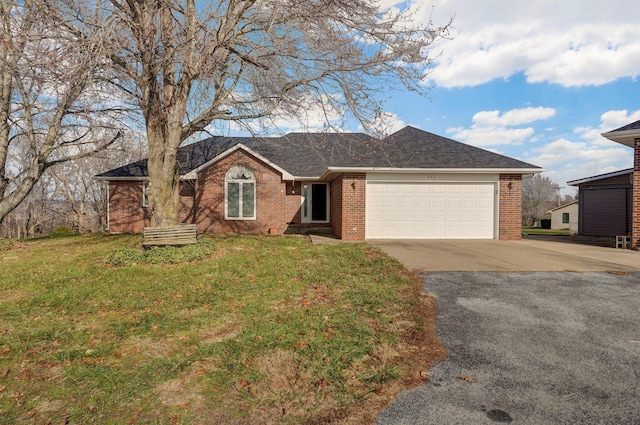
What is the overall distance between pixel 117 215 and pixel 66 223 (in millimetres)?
19190

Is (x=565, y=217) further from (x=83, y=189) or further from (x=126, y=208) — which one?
(x=83, y=189)

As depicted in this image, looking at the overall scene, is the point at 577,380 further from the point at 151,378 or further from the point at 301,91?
the point at 301,91

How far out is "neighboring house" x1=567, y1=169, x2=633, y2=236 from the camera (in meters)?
16.0

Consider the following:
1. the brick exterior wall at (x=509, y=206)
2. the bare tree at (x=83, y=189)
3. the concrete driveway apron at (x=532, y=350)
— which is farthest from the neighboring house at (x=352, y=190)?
the bare tree at (x=83, y=189)

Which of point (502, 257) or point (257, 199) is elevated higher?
point (257, 199)

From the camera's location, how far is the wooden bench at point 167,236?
881cm

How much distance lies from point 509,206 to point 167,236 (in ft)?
39.6

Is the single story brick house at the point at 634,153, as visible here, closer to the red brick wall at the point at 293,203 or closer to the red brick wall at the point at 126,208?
the red brick wall at the point at 293,203

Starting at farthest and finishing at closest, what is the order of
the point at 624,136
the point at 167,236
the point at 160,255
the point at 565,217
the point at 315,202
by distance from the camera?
the point at 565,217
the point at 315,202
the point at 624,136
the point at 167,236
the point at 160,255

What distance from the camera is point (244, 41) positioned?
904 centimetres

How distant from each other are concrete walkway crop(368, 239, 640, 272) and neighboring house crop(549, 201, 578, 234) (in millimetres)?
30604

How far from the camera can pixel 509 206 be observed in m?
13.2

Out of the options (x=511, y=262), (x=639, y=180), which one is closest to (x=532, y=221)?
(x=639, y=180)

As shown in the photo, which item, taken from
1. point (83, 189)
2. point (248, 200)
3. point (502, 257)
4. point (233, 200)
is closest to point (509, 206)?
point (502, 257)
